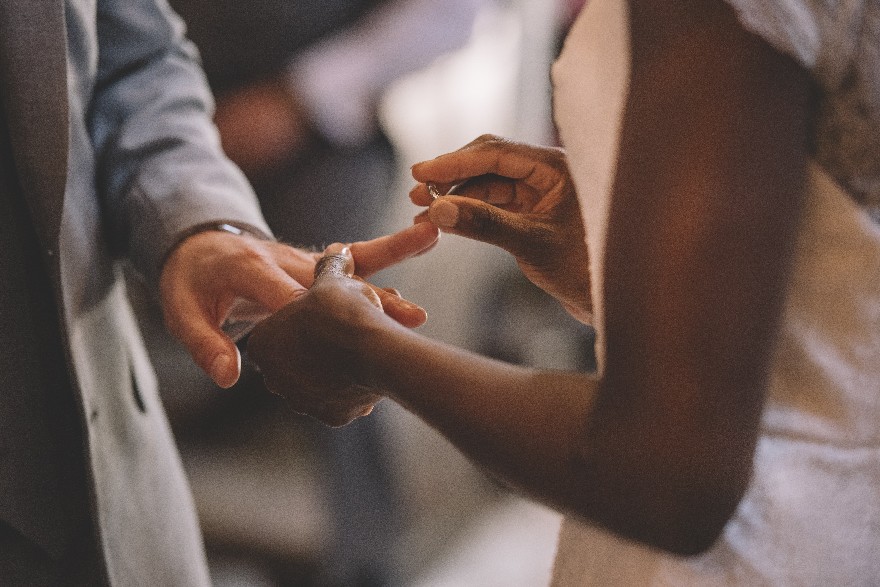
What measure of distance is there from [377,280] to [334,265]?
140cm

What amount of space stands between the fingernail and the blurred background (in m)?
1.13

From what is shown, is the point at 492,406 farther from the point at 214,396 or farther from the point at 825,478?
the point at 214,396

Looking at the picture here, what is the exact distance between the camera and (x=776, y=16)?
41cm

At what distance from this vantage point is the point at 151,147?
0.98 m

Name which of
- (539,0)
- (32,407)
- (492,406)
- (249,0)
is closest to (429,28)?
(249,0)

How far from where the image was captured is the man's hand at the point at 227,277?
862 millimetres

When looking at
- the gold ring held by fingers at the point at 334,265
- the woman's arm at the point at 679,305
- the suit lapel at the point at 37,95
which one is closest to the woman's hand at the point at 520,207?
the gold ring held by fingers at the point at 334,265

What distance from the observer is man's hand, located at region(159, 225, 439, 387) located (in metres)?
0.86

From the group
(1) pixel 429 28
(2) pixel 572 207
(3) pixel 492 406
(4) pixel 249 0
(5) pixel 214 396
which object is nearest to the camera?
(3) pixel 492 406

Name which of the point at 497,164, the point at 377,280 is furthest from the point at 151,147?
the point at 377,280

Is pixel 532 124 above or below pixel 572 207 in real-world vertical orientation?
below

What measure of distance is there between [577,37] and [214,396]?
6.46ft

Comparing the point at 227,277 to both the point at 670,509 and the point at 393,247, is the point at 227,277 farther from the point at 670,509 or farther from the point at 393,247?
the point at 670,509

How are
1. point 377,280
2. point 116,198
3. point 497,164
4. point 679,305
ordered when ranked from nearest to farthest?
point 679,305 → point 497,164 → point 116,198 → point 377,280
